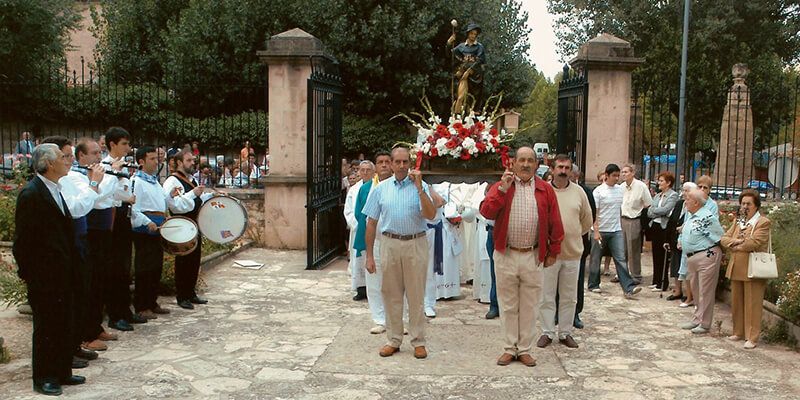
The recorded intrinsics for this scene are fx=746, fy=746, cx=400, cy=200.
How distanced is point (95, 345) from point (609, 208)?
663 centimetres

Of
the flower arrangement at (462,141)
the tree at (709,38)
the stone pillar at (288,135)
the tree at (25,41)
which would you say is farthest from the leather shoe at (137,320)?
the tree at (709,38)

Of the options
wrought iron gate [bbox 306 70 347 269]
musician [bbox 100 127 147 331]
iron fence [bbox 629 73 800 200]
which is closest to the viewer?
musician [bbox 100 127 147 331]

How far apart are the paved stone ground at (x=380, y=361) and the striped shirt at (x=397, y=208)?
1184 mm

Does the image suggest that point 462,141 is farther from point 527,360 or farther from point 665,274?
point 527,360

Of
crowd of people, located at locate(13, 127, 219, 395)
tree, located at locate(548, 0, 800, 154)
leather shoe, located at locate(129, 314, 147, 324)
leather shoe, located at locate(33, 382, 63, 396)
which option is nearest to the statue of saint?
crowd of people, located at locate(13, 127, 219, 395)

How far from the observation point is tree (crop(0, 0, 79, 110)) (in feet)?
72.2

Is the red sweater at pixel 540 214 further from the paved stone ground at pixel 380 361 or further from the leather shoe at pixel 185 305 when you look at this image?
the leather shoe at pixel 185 305

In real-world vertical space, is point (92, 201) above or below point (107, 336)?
above

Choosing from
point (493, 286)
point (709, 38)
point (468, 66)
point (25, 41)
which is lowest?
point (493, 286)

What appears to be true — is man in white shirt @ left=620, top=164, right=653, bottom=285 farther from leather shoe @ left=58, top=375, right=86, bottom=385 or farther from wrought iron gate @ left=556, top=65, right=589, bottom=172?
leather shoe @ left=58, top=375, right=86, bottom=385

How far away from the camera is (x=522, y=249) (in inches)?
252

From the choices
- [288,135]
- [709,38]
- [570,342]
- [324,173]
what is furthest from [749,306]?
[709,38]

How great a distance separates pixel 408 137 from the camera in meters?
21.8

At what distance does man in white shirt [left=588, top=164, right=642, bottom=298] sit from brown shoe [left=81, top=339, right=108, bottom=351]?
6198mm
